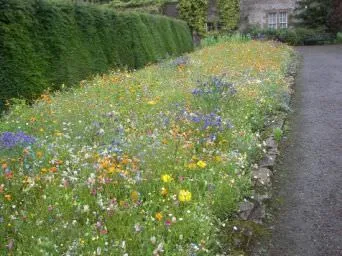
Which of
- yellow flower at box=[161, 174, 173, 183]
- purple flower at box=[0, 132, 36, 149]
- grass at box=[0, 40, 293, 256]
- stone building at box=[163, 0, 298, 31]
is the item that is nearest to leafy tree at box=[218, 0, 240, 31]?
stone building at box=[163, 0, 298, 31]

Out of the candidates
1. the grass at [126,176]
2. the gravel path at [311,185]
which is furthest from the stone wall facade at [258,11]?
the grass at [126,176]

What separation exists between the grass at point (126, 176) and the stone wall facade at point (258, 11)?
101 ft

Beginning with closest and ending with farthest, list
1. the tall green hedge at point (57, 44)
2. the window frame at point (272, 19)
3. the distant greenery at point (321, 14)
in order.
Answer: the tall green hedge at point (57, 44) → the distant greenery at point (321, 14) → the window frame at point (272, 19)

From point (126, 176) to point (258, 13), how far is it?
35.0 m

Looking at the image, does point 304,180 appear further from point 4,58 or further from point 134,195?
point 4,58

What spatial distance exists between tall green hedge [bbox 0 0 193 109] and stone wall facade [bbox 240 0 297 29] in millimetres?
21500

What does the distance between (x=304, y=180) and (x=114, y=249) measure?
10.7 feet

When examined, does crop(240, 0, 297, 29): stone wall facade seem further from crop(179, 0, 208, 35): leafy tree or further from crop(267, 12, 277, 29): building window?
crop(179, 0, 208, 35): leafy tree

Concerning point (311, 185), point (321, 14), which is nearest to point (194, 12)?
point (321, 14)

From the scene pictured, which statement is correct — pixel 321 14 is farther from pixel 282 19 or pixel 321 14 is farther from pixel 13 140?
pixel 13 140

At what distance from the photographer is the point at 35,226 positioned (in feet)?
10.4

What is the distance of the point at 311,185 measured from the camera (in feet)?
17.0

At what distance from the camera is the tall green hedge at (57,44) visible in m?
8.94

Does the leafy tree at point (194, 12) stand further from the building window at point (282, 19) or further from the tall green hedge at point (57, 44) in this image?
the tall green hedge at point (57, 44)
